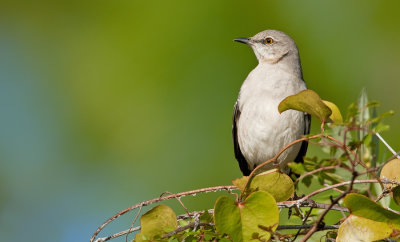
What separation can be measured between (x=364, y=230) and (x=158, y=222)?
0.97 meters

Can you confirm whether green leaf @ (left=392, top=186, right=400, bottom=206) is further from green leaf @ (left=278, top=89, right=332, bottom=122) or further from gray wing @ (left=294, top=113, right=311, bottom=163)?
gray wing @ (left=294, top=113, right=311, bottom=163)

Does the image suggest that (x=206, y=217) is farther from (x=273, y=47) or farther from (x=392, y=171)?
(x=273, y=47)

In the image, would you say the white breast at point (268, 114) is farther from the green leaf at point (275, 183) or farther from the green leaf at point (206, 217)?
the green leaf at point (206, 217)

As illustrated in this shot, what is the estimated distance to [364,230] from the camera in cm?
255

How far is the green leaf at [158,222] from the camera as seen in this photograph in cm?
274

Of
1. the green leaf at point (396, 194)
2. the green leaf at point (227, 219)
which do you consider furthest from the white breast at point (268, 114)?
the green leaf at point (227, 219)

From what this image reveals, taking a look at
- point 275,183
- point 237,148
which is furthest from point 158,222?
point 237,148

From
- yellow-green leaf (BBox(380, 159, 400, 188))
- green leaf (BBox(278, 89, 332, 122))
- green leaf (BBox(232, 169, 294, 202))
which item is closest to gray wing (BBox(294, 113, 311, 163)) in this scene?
yellow-green leaf (BBox(380, 159, 400, 188))

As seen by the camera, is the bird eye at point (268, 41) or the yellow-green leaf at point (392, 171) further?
the bird eye at point (268, 41)

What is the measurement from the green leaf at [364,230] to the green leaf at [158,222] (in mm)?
818

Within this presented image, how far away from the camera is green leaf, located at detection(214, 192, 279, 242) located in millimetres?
2539

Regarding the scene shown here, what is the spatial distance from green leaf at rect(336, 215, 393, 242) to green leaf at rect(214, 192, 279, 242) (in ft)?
1.12

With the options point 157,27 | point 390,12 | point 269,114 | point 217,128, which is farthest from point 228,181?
point 390,12

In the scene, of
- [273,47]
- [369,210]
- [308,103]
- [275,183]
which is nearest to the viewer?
[369,210]
